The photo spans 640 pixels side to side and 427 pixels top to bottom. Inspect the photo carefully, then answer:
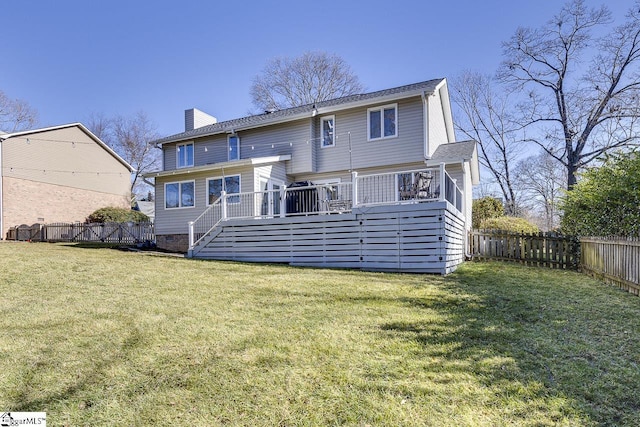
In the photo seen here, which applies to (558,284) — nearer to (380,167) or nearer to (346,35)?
(380,167)

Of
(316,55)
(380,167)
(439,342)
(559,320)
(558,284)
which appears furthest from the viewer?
(316,55)

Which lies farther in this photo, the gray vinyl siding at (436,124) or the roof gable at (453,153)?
the gray vinyl siding at (436,124)

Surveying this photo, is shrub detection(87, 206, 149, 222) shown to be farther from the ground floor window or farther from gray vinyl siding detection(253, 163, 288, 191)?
gray vinyl siding detection(253, 163, 288, 191)

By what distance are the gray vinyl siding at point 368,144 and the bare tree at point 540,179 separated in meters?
19.4

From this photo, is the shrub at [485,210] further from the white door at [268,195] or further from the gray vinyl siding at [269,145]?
the white door at [268,195]

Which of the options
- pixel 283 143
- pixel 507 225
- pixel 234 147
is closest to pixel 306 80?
pixel 234 147

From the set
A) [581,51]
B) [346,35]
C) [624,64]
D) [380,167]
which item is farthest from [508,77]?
[380,167]

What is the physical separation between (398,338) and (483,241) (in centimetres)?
1015

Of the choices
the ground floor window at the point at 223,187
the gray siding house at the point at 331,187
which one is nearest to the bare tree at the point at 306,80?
the gray siding house at the point at 331,187

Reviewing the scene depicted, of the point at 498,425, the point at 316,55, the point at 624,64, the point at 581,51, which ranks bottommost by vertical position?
the point at 498,425

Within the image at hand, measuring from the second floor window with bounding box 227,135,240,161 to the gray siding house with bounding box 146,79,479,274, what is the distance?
0.04 m

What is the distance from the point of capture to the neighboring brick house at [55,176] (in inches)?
781

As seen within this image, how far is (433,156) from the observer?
44.3ft

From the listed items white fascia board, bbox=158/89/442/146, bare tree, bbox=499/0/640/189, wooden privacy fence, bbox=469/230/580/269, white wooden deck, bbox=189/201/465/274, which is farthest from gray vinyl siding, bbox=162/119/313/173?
bare tree, bbox=499/0/640/189
